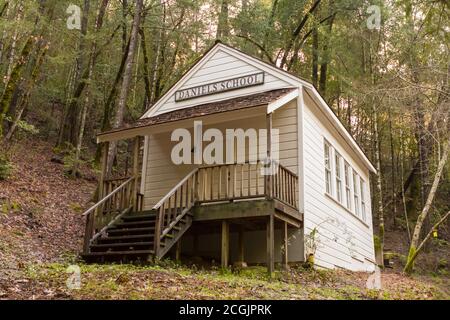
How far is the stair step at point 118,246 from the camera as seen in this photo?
33.3ft

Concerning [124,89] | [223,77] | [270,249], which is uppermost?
[124,89]

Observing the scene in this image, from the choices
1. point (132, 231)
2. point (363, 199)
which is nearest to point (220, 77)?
point (132, 231)

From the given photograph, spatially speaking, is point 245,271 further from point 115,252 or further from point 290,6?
point 290,6

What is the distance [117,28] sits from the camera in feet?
69.5

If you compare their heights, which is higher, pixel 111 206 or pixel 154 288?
pixel 111 206

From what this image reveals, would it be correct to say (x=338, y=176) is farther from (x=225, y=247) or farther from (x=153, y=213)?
(x=153, y=213)

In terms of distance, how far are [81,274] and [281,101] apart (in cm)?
608

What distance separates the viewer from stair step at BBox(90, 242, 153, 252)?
33.3ft

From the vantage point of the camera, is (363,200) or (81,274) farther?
(363,200)

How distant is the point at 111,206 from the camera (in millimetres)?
12234

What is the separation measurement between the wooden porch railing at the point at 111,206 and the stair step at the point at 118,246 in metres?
0.24

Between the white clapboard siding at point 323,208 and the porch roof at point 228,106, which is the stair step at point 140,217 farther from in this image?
the white clapboard siding at point 323,208

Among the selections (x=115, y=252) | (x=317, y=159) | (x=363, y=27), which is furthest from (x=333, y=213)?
(x=363, y=27)

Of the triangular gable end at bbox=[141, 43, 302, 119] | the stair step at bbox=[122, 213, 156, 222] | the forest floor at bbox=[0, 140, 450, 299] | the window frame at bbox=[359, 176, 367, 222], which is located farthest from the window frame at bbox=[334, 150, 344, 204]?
the stair step at bbox=[122, 213, 156, 222]
